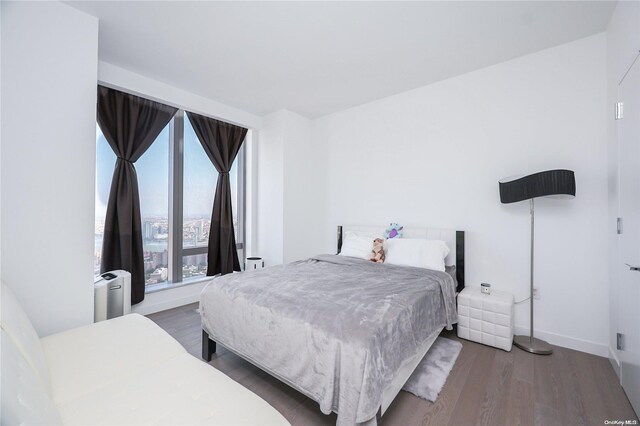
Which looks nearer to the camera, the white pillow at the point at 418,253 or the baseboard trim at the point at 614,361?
the baseboard trim at the point at 614,361

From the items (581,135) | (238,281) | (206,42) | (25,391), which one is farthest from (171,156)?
(581,135)

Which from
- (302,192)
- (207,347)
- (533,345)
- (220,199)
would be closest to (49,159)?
(207,347)

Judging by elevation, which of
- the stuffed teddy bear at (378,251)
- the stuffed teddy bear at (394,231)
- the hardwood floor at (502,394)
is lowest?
the hardwood floor at (502,394)

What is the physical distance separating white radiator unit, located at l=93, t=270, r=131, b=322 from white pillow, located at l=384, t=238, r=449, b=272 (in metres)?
2.75

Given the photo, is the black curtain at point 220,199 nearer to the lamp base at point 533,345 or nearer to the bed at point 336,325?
the bed at point 336,325

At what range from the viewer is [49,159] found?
1.99m

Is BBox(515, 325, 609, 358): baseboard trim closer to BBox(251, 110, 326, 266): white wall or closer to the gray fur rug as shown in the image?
the gray fur rug

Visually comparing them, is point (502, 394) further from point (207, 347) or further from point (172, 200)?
point (172, 200)

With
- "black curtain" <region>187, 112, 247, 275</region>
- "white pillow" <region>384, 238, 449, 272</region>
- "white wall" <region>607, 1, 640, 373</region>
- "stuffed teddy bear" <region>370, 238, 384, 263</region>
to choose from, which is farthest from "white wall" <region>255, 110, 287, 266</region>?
"white wall" <region>607, 1, 640, 373</region>

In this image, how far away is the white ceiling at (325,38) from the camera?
2.07 metres

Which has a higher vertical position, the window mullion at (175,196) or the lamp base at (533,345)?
the window mullion at (175,196)

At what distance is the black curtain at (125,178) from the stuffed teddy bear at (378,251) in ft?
9.09

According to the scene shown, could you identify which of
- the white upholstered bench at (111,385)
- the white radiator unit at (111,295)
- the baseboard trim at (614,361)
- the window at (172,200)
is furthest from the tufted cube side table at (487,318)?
the window at (172,200)

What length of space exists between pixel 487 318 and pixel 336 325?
1.75 meters
